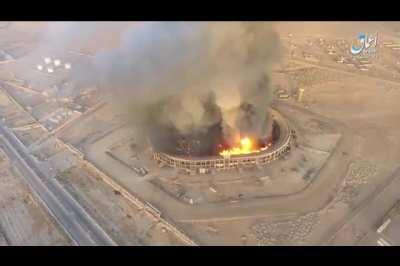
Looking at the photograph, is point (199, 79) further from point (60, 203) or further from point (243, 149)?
point (60, 203)

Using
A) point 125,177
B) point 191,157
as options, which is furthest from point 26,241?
point 191,157

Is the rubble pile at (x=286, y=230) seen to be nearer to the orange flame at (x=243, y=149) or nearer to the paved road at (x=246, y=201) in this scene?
the paved road at (x=246, y=201)

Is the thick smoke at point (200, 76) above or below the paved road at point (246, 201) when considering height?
above

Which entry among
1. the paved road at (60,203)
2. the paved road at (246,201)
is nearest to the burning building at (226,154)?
the paved road at (246,201)

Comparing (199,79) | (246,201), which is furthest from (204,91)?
(246,201)

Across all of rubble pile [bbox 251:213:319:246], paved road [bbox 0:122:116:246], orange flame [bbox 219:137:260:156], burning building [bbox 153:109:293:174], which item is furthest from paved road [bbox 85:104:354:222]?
orange flame [bbox 219:137:260:156]

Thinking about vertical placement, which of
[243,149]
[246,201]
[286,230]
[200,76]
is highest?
[200,76]

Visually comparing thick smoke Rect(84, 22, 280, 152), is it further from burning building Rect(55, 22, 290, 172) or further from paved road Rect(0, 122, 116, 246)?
paved road Rect(0, 122, 116, 246)
